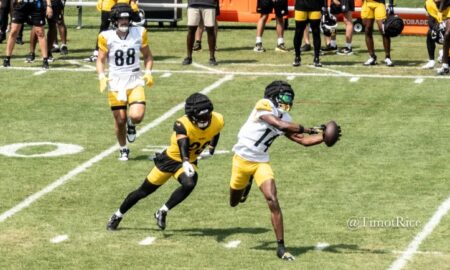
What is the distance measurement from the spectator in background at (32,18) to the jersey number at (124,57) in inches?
273

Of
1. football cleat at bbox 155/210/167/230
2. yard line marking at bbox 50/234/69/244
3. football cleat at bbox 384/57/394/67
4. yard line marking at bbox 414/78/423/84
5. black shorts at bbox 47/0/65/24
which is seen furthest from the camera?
black shorts at bbox 47/0/65/24

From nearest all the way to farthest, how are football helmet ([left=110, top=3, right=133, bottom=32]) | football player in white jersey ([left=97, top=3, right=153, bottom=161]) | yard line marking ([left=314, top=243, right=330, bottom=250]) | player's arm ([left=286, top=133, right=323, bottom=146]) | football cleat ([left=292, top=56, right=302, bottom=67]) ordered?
1. player's arm ([left=286, top=133, right=323, bottom=146])
2. yard line marking ([left=314, top=243, right=330, bottom=250])
3. football helmet ([left=110, top=3, right=133, bottom=32])
4. football player in white jersey ([left=97, top=3, right=153, bottom=161])
5. football cleat ([left=292, top=56, right=302, bottom=67])

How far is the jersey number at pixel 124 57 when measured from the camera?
18719 millimetres

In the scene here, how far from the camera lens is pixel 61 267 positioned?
43.9 ft

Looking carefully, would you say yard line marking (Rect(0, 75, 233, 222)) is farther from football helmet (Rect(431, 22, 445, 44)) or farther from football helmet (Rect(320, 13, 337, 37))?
football helmet (Rect(320, 13, 337, 37))

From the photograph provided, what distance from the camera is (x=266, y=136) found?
14195 mm

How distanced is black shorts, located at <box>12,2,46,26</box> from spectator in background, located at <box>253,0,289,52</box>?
15.9 ft

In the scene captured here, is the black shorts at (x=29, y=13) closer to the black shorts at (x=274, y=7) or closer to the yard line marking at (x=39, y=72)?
the yard line marking at (x=39, y=72)

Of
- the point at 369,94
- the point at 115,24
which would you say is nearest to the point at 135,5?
the point at 369,94

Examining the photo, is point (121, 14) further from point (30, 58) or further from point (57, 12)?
point (57, 12)

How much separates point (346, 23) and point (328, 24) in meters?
0.56

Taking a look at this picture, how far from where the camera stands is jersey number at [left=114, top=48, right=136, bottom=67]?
1872 centimetres

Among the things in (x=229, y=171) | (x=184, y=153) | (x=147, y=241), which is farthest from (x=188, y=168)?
(x=229, y=171)

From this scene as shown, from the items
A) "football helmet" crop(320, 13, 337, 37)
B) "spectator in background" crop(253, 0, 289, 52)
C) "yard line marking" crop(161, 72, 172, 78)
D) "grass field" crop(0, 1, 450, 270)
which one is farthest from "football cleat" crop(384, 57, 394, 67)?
"yard line marking" crop(161, 72, 172, 78)
